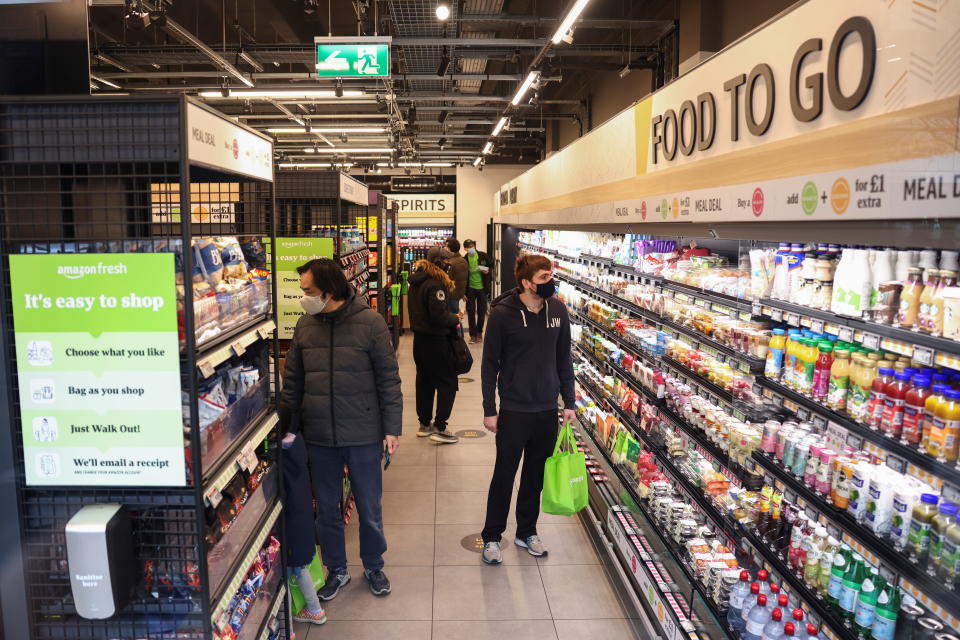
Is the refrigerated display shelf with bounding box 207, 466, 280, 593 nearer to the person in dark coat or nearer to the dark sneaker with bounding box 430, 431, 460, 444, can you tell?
the person in dark coat

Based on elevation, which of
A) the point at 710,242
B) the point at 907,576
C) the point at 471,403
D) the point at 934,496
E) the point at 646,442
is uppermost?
the point at 710,242

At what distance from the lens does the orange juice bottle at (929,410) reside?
6.77 feet

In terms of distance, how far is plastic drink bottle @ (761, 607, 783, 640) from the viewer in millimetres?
2719

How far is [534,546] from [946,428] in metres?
2.96

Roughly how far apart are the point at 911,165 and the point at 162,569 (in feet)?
7.72

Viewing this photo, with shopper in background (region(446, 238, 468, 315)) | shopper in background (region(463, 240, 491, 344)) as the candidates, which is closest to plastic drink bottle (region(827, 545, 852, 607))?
shopper in background (region(446, 238, 468, 315))

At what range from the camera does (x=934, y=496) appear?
213 cm

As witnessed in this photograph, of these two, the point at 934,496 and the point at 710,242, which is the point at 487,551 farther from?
the point at 934,496

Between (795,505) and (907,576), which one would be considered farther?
(795,505)

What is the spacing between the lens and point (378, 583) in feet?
13.3

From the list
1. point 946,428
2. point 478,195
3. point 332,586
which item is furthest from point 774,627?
point 478,195

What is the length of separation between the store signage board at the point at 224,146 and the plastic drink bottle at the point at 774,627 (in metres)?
2.52

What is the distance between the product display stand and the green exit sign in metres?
4.75

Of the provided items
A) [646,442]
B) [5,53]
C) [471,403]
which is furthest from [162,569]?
[471,403]
